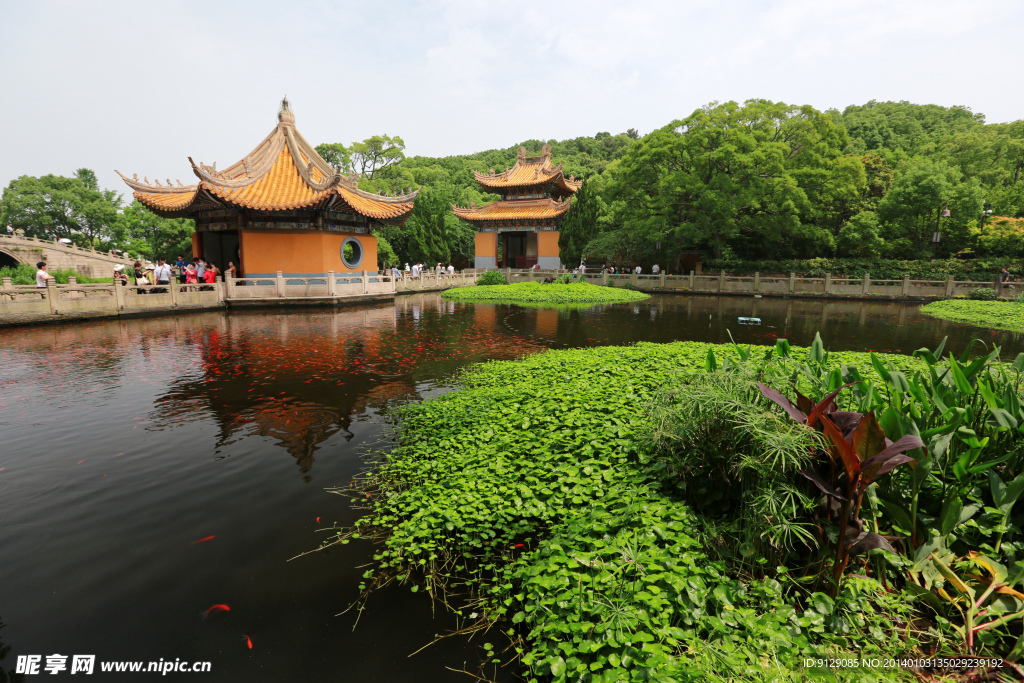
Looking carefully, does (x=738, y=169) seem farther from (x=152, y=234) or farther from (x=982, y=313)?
(x=152, y=234)

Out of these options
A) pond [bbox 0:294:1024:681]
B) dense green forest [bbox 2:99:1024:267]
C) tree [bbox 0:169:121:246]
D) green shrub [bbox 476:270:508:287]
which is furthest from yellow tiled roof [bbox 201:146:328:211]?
tree [bbox 0:169:121:246]

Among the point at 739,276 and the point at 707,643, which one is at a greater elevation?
the point at 739,276

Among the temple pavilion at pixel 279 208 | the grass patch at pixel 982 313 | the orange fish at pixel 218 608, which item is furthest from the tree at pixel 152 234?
the grass patch at pixel 982 313

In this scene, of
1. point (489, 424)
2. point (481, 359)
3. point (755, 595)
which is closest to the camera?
point (755, 595)

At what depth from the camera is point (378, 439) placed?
5.26 m

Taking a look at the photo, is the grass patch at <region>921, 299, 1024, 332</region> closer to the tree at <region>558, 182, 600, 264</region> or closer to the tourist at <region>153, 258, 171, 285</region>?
the tree at <region>558, 182, 600, 264</region>

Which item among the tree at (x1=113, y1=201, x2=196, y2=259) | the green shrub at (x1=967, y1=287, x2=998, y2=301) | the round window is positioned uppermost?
the tree at (x1=113, y1=201, x2=196, y2=259)

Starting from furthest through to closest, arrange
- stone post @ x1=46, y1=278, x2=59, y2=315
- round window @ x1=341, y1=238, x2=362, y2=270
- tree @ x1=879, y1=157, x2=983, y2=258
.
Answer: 1. tree @ x1=879, y1=157, x2=983, y2=258
2. round window @ x1=341, y1=238, x2=362, y2=270
3. stone post @ x1=46, y1=278, x2=59, y2=315

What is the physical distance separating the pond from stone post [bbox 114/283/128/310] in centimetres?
323

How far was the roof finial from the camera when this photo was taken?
A: 68.2ft

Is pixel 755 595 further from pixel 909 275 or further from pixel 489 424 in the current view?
pixel 909 275

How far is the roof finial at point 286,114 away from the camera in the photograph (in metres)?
20.8

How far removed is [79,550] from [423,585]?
2.54 metres

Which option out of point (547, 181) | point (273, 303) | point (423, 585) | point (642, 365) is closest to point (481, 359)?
point (642, 365)
